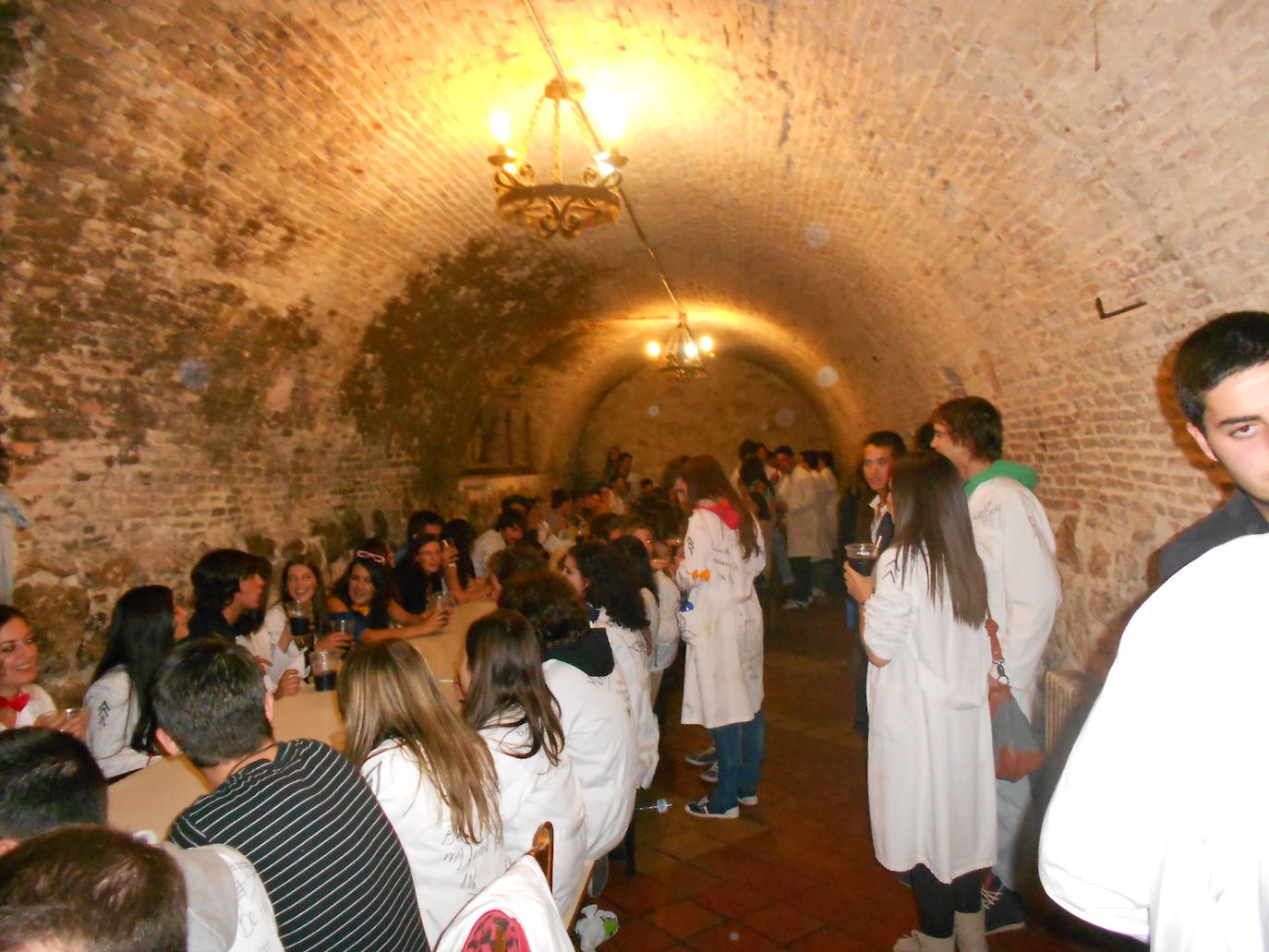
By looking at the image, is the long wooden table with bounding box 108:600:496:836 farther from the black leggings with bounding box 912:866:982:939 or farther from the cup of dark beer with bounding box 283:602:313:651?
the black leggings with bounding box 912:866:982:939

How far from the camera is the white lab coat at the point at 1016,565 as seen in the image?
3576mm

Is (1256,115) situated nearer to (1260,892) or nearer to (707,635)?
(1260,892)

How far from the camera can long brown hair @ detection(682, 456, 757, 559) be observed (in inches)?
182

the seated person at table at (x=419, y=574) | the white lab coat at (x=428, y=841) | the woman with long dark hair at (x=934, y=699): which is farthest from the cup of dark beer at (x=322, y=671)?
the woman with long dark hair at (x=934, y=699)

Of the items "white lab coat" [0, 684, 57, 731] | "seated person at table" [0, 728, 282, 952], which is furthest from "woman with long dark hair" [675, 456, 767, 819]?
"seated person at table" [0, 728, 282, 952]

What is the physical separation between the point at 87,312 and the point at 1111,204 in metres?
5.10

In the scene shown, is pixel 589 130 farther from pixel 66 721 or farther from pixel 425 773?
pixel 425 773

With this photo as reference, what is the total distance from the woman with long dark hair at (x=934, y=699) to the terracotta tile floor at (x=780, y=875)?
0.65m

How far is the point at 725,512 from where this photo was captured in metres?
4.61

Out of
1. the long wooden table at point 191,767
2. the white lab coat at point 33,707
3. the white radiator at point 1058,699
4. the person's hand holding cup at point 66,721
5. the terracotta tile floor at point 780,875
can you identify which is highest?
the person's hand holding cup at point 66,721

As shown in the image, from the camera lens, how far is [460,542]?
23.8ft

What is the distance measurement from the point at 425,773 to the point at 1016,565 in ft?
8.29

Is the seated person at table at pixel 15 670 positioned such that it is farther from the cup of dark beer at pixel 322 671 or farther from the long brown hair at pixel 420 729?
the long brown hair at pixel 420 729

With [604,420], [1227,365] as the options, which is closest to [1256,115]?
[1227,365]
